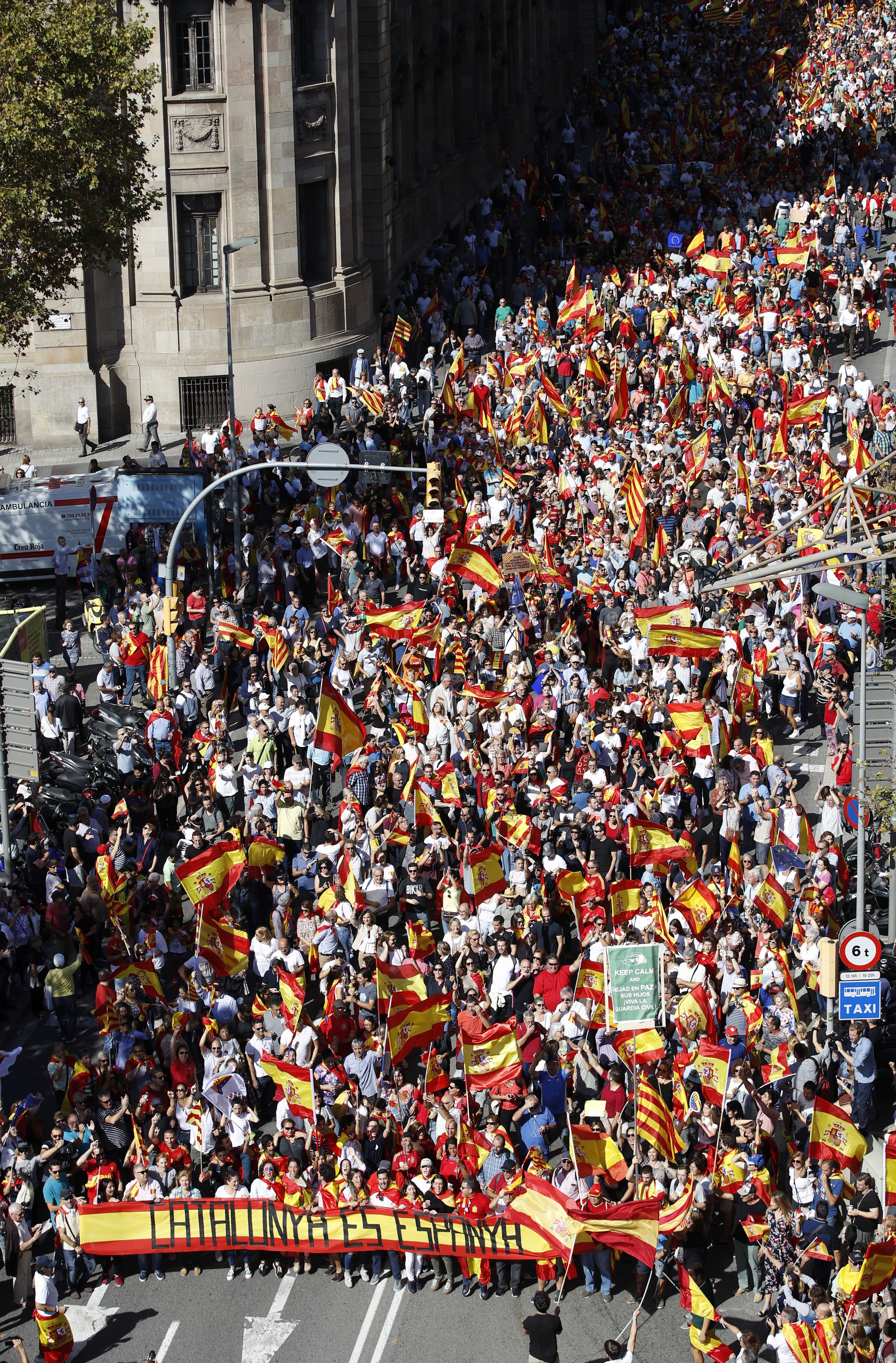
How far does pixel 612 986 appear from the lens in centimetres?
1928

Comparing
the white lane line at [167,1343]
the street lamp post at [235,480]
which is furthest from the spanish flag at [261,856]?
the street lamp post at [235,480]

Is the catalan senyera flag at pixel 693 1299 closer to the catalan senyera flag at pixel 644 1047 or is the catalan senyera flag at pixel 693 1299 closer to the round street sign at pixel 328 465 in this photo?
the catalan senyera flag at pixel 644 1047

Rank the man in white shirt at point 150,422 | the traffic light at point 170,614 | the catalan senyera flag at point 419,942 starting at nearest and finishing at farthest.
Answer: the catalan senyera flag at point 419,942, the traffic light at point 170,614, the man in white shirt at point 150,422

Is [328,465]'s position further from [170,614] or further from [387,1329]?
[387,1329]

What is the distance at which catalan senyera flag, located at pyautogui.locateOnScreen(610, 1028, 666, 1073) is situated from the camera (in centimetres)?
1942

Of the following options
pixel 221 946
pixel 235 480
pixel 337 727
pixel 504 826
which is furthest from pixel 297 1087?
pixel 235 480

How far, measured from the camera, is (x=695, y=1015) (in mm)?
19406

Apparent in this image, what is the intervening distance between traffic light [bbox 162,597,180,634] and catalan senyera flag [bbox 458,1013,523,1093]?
37.6ft

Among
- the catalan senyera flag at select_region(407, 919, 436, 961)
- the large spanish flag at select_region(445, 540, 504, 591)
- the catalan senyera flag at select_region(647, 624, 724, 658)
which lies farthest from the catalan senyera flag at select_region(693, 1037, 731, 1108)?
the large spanish flag at select_region(445, 540, 504, 591)

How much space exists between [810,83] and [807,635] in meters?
45.1

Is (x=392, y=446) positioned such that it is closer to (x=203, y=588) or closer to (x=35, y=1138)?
(x=203, y=588)

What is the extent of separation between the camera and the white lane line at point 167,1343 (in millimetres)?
17156

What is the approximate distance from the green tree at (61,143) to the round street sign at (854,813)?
15.9 meters

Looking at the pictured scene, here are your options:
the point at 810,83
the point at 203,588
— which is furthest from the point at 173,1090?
the point at 810,83
